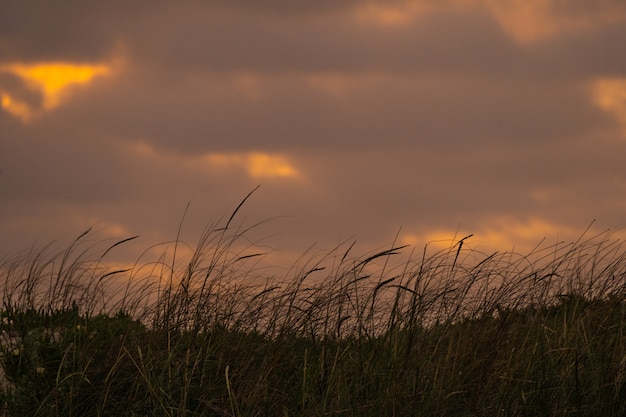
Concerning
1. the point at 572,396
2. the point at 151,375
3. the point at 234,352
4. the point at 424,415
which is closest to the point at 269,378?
the point at 234,352

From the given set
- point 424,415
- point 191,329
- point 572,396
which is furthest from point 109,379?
point 572,396

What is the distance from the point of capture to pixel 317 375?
16.7 feet

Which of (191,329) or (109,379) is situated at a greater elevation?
(191,329)

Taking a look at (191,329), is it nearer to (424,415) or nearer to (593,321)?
(424,415)

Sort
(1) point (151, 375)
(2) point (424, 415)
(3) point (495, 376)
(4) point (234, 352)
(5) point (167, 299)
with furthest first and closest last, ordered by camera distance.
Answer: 1. (5) point (167, 299)
2. (4) point (234, 352)
3. (1) point (151, 375)
4. (3) point (495, 376)
5. (2) point (424, 415)

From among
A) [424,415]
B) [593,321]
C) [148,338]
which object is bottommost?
[424,415]

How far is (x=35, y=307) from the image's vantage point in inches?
275

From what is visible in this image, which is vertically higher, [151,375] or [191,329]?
[191,329]

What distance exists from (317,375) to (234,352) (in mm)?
864

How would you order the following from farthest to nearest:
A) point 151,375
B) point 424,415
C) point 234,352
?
point 234,352
point 151,375
point 424,415

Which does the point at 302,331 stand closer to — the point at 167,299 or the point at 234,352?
the point at 234,352

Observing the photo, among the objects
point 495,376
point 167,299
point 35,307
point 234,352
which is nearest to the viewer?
point 495,376

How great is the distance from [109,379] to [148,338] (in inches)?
20.4

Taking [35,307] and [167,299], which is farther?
[35,307]
